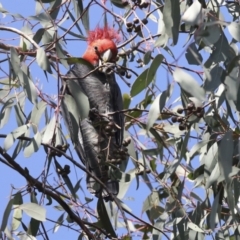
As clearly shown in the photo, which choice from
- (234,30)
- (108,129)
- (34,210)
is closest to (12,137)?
(34,210)

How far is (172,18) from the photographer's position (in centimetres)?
→ 181

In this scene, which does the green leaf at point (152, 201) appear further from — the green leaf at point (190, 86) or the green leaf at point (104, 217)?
the green leaf at point (190, 86)

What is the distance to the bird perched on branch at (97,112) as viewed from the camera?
2.00m

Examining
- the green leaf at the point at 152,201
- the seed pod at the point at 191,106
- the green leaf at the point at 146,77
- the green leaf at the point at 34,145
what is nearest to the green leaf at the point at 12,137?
the green leaf at the point at 34,145

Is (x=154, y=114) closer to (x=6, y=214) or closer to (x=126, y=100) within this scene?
(x=6, y=214)

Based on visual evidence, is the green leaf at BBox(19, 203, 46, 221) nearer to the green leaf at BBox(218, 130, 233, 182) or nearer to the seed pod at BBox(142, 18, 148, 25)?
the green leaf at BBox(218, 130, 233, 182)

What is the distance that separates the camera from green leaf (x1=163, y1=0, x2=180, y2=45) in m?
1.77

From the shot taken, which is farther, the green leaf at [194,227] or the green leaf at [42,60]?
the green leaf at [194,227]

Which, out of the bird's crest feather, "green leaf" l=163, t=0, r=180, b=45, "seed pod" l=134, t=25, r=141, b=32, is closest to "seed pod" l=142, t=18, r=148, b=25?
"seed pod" l=134, t=25, r=141, b=32

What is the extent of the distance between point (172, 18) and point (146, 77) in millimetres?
162

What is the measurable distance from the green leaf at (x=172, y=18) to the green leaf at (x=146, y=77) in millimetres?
61

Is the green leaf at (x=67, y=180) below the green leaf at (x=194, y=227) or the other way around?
the other way around

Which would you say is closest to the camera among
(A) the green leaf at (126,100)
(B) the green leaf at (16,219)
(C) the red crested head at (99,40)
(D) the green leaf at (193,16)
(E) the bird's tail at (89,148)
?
(D) the green leaf at (193,16)

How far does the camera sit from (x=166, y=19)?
1.81 meters
